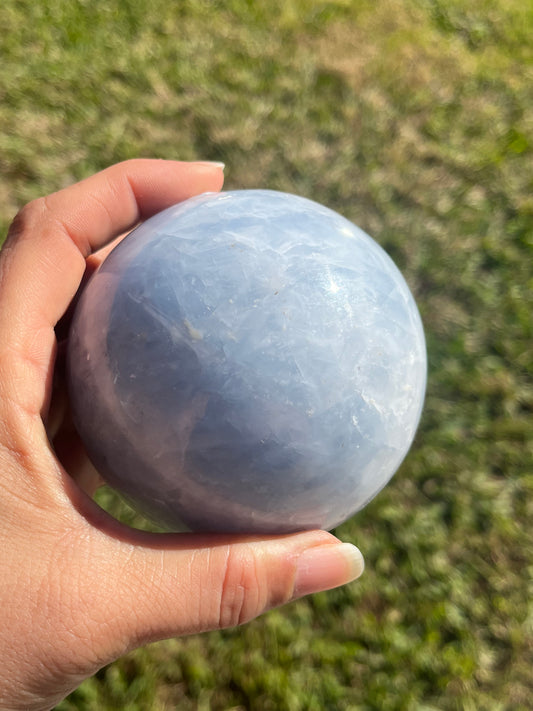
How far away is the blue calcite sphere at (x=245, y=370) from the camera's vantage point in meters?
1.40

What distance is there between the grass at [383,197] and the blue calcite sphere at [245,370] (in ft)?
3.37

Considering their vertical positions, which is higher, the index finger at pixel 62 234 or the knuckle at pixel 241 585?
the index finger at pixel 62 234

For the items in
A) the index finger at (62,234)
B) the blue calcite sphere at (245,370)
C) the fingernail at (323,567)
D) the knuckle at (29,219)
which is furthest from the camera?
the knuckle at (29,219)

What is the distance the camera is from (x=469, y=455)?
2848 mm

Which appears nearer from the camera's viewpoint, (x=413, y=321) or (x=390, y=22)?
(x=413, y=321)

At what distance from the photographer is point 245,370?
1.39m

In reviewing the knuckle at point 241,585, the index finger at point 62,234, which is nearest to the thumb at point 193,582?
the knuckle at point 241,585

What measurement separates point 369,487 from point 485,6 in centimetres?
409

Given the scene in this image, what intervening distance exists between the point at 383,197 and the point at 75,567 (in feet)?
8.51

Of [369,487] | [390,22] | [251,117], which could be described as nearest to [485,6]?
[390,22]

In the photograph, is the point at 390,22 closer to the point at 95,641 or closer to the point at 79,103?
the point at 79,103

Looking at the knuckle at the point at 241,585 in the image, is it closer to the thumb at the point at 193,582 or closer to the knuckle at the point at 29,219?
the thumb at the point at 193,582

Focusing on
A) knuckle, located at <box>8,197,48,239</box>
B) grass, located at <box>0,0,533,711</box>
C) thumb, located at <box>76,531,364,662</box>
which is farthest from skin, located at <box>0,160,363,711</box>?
grass, located at <box>0,0,533,711</box>

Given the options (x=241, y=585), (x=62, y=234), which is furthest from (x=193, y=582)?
(x=62, y=234)
